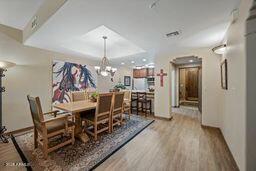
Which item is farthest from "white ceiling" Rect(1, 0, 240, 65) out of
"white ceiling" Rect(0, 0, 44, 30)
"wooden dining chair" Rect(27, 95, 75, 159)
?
"wooden dining chair" Rect(27, 95, 75, 159)

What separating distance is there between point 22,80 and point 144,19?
3.34m

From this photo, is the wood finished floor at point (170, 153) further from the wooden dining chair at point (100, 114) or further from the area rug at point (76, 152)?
the wooden dining chair at point (100, 114)

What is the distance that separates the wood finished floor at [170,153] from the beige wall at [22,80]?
0.88 meters

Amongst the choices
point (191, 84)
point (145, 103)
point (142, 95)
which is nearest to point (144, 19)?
point (142, 95)

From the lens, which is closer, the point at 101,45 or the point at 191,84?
the point at 101,45

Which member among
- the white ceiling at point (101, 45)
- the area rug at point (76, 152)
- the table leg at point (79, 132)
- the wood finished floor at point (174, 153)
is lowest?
the wood finished floor at point (174, 153)

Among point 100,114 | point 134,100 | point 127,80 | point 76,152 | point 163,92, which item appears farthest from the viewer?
point 127,80

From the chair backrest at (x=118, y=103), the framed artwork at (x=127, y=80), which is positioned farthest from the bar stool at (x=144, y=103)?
the framed artwork at (x=127, y=80)

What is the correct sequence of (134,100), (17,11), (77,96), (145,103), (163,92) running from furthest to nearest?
(134,100), (145,103), (163,92), (77,96), (17,11)

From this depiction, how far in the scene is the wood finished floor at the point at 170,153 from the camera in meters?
1.88

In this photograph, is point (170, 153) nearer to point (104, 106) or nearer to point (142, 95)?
point (104, 106)

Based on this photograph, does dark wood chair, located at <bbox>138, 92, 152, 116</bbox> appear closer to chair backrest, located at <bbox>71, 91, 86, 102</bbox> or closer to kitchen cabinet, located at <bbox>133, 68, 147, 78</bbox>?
chair backrest, located at <bbox>71, 91, 86, 102</bbox>

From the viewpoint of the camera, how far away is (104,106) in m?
2.85

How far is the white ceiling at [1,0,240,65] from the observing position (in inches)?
64.6
